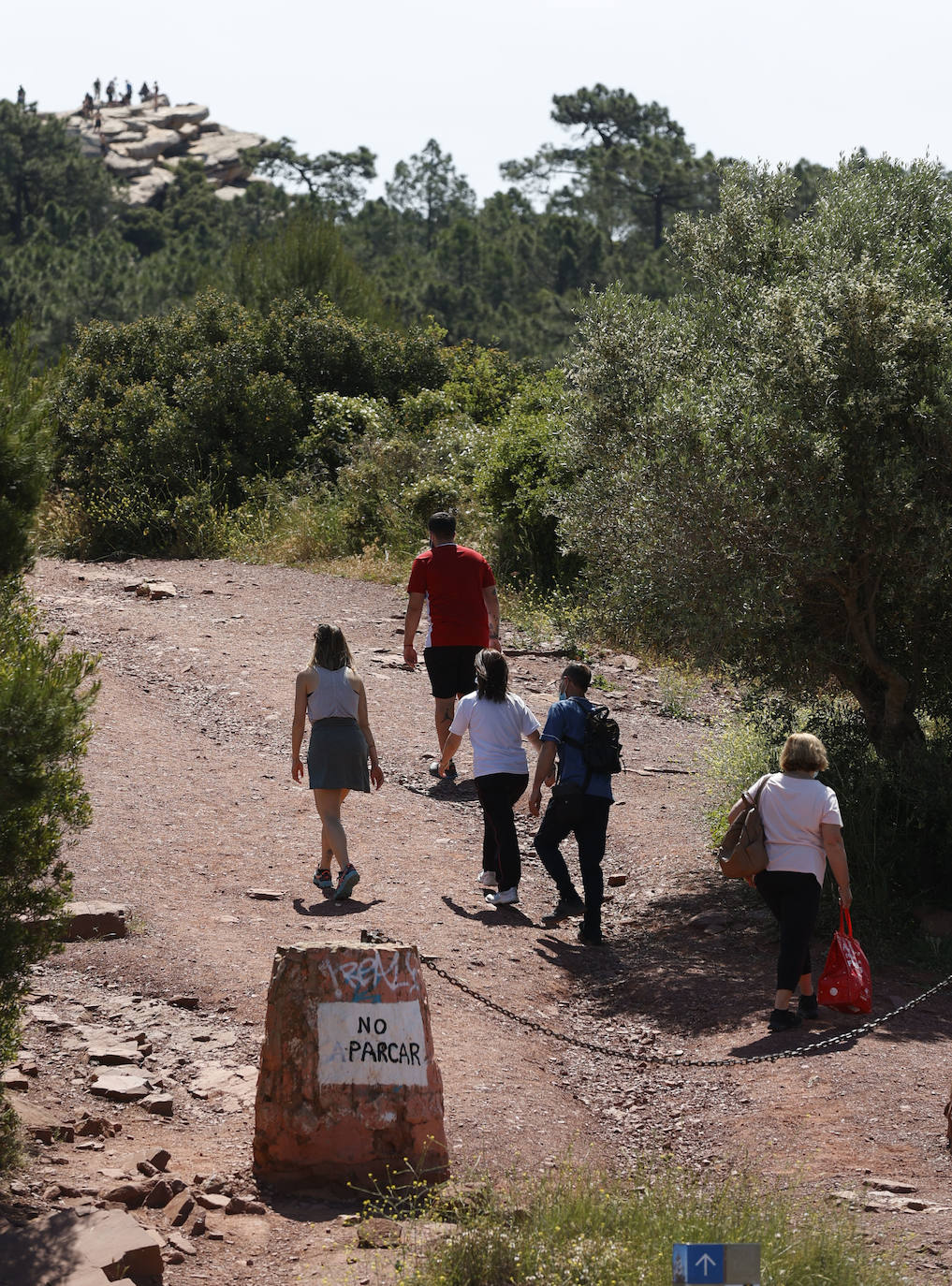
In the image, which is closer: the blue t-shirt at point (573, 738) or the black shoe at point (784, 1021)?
the black shoe at point (784, 1021)

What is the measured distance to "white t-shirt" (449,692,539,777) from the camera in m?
8.16

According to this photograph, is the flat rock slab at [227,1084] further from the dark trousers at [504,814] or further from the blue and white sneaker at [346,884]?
the dark trousers at [504,814]

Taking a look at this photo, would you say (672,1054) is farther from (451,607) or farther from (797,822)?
(451,607)

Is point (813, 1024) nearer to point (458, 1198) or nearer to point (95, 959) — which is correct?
point (458, 1198)

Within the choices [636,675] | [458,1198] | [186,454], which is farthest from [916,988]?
[186,454]

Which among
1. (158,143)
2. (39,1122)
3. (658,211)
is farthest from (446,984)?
(158,143)

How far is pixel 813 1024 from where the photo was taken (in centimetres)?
680

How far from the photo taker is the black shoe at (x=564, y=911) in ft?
27.5

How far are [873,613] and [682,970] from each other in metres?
2.50

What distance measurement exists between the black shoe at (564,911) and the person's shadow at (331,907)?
112 cm

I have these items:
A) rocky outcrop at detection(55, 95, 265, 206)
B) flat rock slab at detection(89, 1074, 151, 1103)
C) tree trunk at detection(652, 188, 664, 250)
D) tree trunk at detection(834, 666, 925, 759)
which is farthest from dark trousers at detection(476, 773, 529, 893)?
rocky outcrop at detection(55, 95, 265, 206)

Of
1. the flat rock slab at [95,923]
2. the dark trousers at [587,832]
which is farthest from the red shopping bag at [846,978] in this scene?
the flat rock slab at [95,923]

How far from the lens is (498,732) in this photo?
817cm

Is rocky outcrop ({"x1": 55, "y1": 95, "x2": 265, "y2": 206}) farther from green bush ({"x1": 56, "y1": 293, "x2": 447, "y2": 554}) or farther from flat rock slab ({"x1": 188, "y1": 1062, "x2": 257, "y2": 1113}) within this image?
flat rock slab ({"x1": 188, "y1": 1062, "x2": 257, "y2": 1113})
